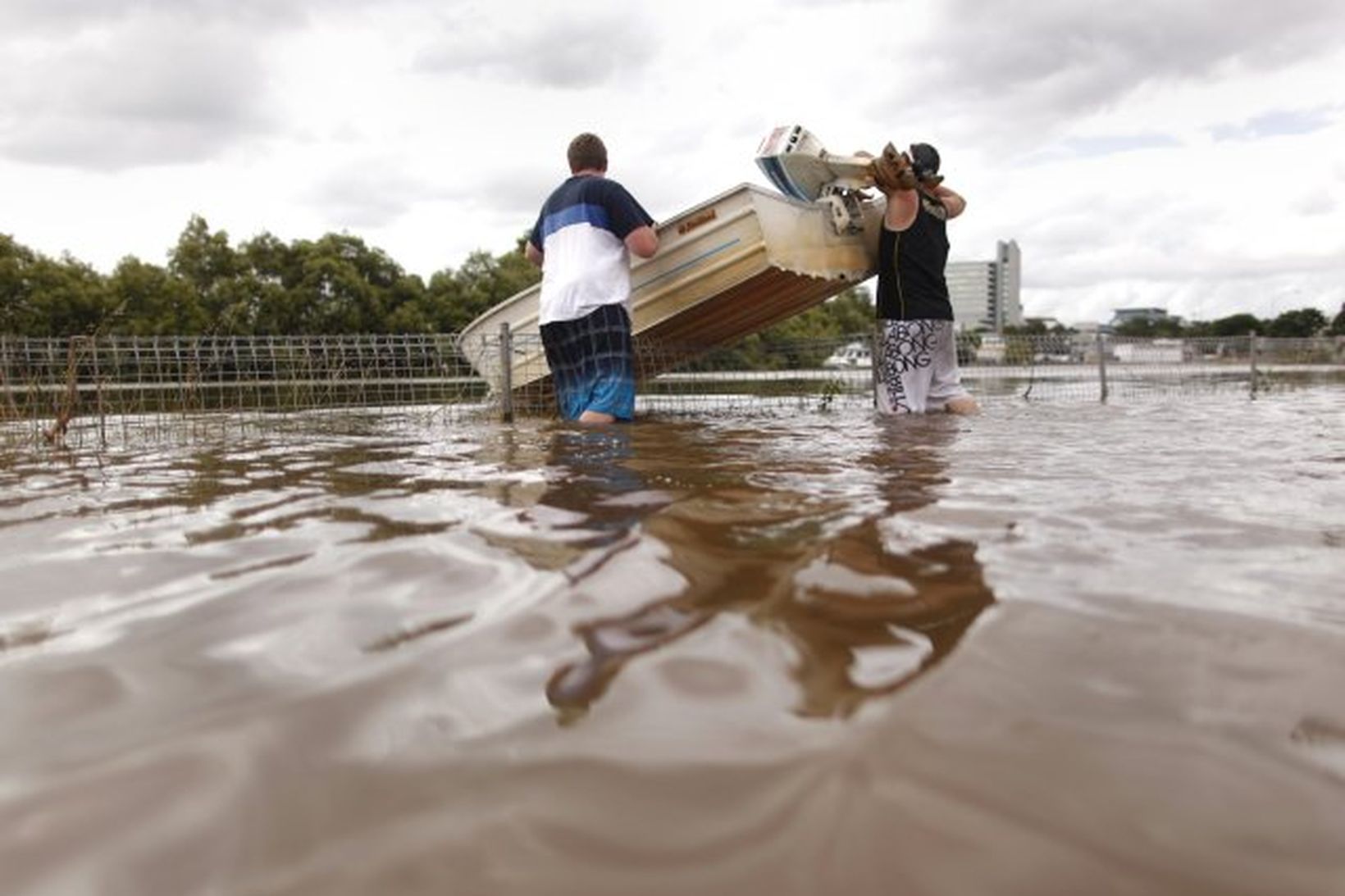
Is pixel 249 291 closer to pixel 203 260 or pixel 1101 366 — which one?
pixel 203 260

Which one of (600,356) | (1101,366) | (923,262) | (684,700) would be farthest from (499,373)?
(1101,366)

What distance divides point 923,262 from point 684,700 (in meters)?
5.81

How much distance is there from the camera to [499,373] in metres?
7.80

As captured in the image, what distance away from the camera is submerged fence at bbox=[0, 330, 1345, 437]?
724cm

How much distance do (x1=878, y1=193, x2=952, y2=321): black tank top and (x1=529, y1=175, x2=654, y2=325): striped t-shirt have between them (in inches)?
76.0

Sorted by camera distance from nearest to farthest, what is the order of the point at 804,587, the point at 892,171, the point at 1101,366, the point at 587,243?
the point at 804,587, the point at 587,243, the point at 892,171, the point at 1101,366

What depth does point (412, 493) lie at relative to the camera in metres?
2.84

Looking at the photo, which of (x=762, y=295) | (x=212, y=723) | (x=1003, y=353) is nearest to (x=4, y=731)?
(x=212, y=723)

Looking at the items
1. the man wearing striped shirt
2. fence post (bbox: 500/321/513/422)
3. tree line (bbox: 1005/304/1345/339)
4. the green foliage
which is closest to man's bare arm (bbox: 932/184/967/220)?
the man wearing striped shirt

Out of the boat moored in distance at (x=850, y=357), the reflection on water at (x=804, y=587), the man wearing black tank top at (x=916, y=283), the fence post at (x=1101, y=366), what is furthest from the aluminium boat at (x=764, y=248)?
the fence post at (x=1101, y=366)

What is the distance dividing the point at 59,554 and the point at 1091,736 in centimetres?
214

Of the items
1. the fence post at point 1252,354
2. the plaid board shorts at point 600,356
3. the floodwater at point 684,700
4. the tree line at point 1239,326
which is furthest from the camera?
the tree line at point 1239,326

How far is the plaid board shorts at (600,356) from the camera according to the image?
590 centimetres

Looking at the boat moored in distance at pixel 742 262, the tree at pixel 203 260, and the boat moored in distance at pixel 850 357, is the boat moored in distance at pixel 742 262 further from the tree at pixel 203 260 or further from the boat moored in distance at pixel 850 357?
the tree at pixel 203 260
